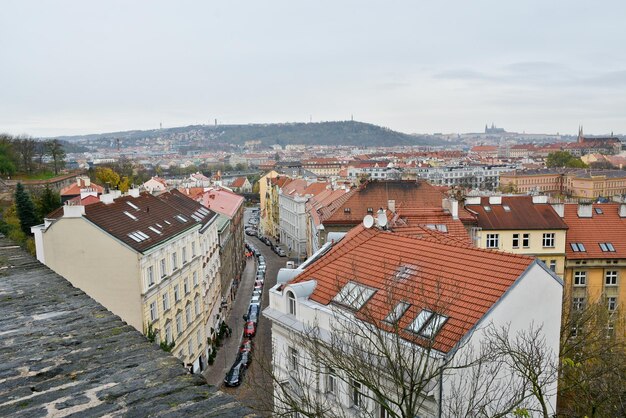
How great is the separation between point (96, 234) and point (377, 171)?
148931 millimetres

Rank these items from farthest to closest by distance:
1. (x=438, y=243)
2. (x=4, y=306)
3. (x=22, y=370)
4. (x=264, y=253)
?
1. (x=264, y=253)
2. (x=438, y=243)
3. (x=4, y=306)
4. (x=22, y=370)

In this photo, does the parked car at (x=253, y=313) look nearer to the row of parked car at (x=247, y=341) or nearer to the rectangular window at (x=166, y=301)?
the row of parked car at (x=247, y=341)

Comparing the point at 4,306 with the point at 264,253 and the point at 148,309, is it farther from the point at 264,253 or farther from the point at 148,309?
the point at 264,253

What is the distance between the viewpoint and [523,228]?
39.2 m

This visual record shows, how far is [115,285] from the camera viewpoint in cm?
2666

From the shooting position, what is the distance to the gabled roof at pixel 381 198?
41250 mm

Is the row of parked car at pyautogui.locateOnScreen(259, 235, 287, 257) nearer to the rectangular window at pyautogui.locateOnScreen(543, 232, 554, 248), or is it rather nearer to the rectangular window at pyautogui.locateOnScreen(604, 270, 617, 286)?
the rectangular window at pyautogui.locateOnScreen(543, 232, 554, 248)

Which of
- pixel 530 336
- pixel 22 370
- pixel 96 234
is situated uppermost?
pixel 22 370

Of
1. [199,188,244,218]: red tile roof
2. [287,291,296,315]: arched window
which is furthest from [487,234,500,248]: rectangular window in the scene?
[199,188,244,218]: red tile roof

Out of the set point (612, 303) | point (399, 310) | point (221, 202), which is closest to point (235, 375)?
point (399, 310)

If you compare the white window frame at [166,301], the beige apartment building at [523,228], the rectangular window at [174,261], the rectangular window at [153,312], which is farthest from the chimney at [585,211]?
the rectangular window at [153,312]

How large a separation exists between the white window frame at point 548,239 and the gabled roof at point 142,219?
2512 cm

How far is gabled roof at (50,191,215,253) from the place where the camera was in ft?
90.1

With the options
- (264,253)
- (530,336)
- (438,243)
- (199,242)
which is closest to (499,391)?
(530,336)
